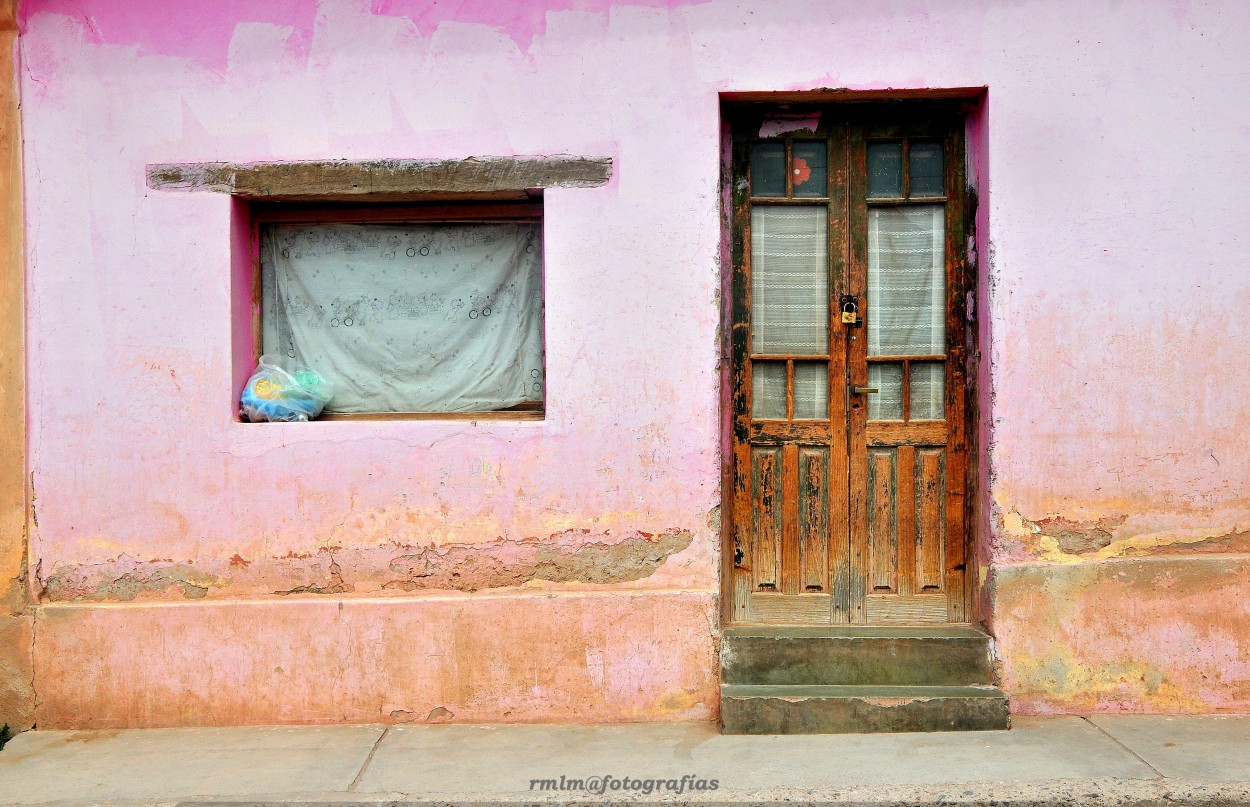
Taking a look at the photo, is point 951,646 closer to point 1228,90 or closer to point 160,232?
point 1228,90

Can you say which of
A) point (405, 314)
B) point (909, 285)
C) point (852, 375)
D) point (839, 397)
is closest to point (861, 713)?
point (839, 397)

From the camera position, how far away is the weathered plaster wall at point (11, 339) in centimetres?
469

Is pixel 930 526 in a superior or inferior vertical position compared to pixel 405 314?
inferior

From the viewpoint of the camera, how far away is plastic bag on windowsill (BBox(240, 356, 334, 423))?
4.81m

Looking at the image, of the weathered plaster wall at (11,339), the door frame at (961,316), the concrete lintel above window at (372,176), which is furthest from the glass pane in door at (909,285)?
the weathered plaster wall at (11,339)

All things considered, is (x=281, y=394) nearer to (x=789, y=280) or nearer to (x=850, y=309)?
(x=789, y=280)

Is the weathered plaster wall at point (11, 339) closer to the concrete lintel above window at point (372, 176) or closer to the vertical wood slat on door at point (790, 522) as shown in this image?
the concrete lintel above window at point (372, 176)

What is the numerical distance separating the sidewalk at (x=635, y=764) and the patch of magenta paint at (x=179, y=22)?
10.9 ft

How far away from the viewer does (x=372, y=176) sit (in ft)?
15.5

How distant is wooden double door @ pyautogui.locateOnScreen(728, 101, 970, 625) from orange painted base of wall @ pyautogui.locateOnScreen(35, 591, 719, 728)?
1.87 ft

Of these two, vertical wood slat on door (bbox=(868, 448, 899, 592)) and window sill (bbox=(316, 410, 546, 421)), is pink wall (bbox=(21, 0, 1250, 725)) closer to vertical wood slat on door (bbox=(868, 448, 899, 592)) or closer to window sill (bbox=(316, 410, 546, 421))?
window sill (bbox=(316, 410, 546, 421))

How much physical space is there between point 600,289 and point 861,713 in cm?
236

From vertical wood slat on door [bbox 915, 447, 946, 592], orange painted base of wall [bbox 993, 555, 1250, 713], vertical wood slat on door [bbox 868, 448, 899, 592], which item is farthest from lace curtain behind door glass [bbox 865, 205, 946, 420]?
orange painted base of wall [bbox 993, 555, 1250, 713]

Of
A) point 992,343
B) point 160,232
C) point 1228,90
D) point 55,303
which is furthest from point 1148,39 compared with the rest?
point 55,303
